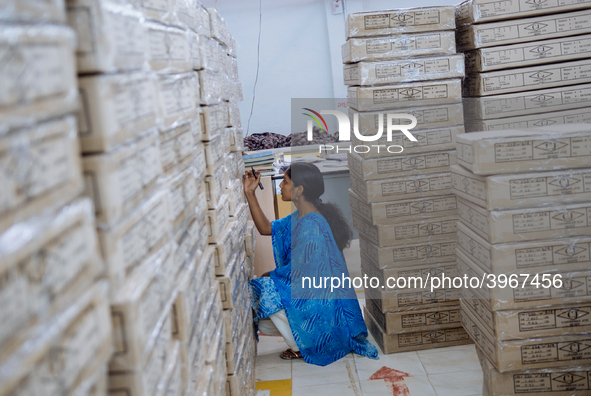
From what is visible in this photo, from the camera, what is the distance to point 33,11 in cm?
50

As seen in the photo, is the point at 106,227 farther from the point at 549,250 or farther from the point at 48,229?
the point at 549,250

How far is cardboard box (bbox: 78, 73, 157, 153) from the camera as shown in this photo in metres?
0.64

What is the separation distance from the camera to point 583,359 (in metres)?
1.96

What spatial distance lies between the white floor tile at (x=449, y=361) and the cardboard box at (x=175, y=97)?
2.07 meters

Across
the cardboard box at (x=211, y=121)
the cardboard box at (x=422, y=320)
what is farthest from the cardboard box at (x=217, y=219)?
the cardboard box at (x=422, y=320)

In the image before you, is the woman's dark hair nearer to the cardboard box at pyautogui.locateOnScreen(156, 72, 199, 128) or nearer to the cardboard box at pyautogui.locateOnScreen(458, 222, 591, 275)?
the cardboard box at pyautogui.locateOnScreen(458, 222, 591, 275)

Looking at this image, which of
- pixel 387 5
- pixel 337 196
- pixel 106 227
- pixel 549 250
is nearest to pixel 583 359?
pixel 549 250

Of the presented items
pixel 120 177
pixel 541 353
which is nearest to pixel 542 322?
pixel 541 353

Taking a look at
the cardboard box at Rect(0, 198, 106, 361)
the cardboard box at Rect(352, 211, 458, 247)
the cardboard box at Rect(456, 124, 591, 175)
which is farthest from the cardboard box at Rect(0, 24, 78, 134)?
the cardboard box at Rect(352, 211, 458, 247)

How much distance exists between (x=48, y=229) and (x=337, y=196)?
2.55 meters

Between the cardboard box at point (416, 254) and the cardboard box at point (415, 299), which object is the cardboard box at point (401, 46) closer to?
the cardboard box at point (416, 254)

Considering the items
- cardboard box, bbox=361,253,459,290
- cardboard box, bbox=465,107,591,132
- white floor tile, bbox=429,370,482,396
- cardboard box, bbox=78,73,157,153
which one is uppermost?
cardboard box, bbox=78,73,157,153

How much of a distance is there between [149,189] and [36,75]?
14.4 inches

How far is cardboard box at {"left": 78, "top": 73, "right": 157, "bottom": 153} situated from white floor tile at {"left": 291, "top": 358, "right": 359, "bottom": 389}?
7.12 ft
